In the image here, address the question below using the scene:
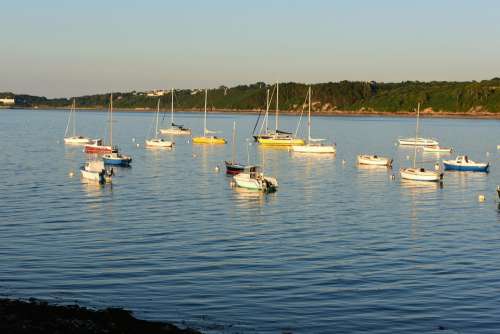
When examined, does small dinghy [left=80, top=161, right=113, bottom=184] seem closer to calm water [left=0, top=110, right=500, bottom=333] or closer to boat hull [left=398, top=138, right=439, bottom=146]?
calm water [left=0, top=110, right=500, bottom=333]

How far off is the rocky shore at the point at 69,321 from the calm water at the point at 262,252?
8.96 ft

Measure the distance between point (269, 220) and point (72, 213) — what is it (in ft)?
49.4

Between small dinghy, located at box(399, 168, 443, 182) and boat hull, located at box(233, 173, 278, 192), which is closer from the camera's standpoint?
boat hull, located at box(233, 173, 278, 192)

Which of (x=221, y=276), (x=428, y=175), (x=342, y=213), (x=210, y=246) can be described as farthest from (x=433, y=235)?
(x=428, y=175)

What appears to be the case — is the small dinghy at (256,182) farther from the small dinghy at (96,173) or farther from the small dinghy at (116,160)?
the small dinghy at (116,160)

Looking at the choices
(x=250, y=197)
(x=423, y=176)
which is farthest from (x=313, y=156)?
(x=250, y=197)

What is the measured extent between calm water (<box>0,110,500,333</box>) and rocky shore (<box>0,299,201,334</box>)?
2731mm

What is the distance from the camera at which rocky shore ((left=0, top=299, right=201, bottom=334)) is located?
982 inches

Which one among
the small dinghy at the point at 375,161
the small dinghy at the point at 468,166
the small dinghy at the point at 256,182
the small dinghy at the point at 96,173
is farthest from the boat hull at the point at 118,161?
the small dinghy at the point at 468,166

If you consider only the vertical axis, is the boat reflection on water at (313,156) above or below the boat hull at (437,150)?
below

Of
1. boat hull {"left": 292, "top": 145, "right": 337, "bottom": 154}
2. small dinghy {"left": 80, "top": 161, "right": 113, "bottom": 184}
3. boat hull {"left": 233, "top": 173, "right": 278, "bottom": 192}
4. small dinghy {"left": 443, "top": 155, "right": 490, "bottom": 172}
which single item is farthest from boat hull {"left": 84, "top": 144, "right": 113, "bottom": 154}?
small dinghy {"left": 443, "top": 155, "right": 490, "bottom": 172}

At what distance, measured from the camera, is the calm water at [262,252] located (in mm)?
31672

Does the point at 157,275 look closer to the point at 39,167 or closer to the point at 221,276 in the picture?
the point at 221,276

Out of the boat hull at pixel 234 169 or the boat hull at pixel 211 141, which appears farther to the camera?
the boat hull at pixel 211 141
